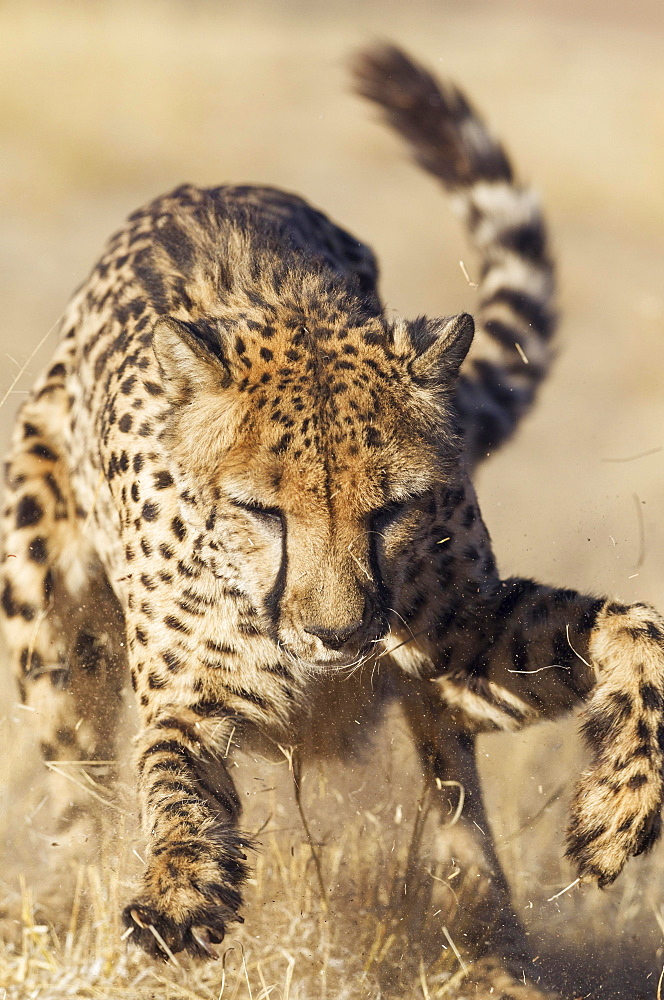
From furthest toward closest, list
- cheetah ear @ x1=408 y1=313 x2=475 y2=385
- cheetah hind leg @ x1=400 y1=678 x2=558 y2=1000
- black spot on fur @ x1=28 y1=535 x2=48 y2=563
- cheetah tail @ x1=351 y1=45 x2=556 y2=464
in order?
cheetah tail @ x1=351 y1=45 x2=556 y2=464, black spot on fur @ x1=28 y1=535 x2=48 y2=563, cheetah hind leg @ x1=400 y1=678 x2=558 y2=1000, cheetah ear @ x1=408 y1=313 x2=475 y2=385

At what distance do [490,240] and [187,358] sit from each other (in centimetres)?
179

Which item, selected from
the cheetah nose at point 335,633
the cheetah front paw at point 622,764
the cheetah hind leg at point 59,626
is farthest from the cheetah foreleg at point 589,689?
the cheetah hind leg at point 59,626

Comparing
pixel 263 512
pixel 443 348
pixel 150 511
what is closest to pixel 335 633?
pixel 263 512

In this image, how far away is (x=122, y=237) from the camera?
3963 mm

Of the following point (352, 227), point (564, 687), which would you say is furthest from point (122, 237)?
point (352, 227)

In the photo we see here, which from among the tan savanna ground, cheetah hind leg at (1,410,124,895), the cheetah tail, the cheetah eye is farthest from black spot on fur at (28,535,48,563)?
the cheetah tail

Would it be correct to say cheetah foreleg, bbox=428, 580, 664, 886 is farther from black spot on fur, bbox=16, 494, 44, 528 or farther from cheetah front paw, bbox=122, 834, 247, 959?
black spot on fur, bbox=16, 494, 44, 528

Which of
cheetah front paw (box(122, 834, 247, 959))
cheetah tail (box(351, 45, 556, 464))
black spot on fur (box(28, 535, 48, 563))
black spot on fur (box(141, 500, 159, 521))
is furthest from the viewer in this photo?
cheetah tail (box(351, 45, 556, 464))

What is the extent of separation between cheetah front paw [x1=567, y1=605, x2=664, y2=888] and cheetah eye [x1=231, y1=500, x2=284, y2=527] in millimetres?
887

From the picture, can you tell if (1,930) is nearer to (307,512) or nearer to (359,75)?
(307,512)

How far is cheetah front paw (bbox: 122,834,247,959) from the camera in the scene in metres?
2.28

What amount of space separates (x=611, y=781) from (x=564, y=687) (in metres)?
0.40

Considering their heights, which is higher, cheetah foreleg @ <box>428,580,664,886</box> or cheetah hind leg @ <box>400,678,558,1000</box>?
cheetah foreleg @ <box>428,580,664,886</box>

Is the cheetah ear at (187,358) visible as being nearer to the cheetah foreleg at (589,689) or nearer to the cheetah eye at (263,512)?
the cheetah eye at (263,512)
